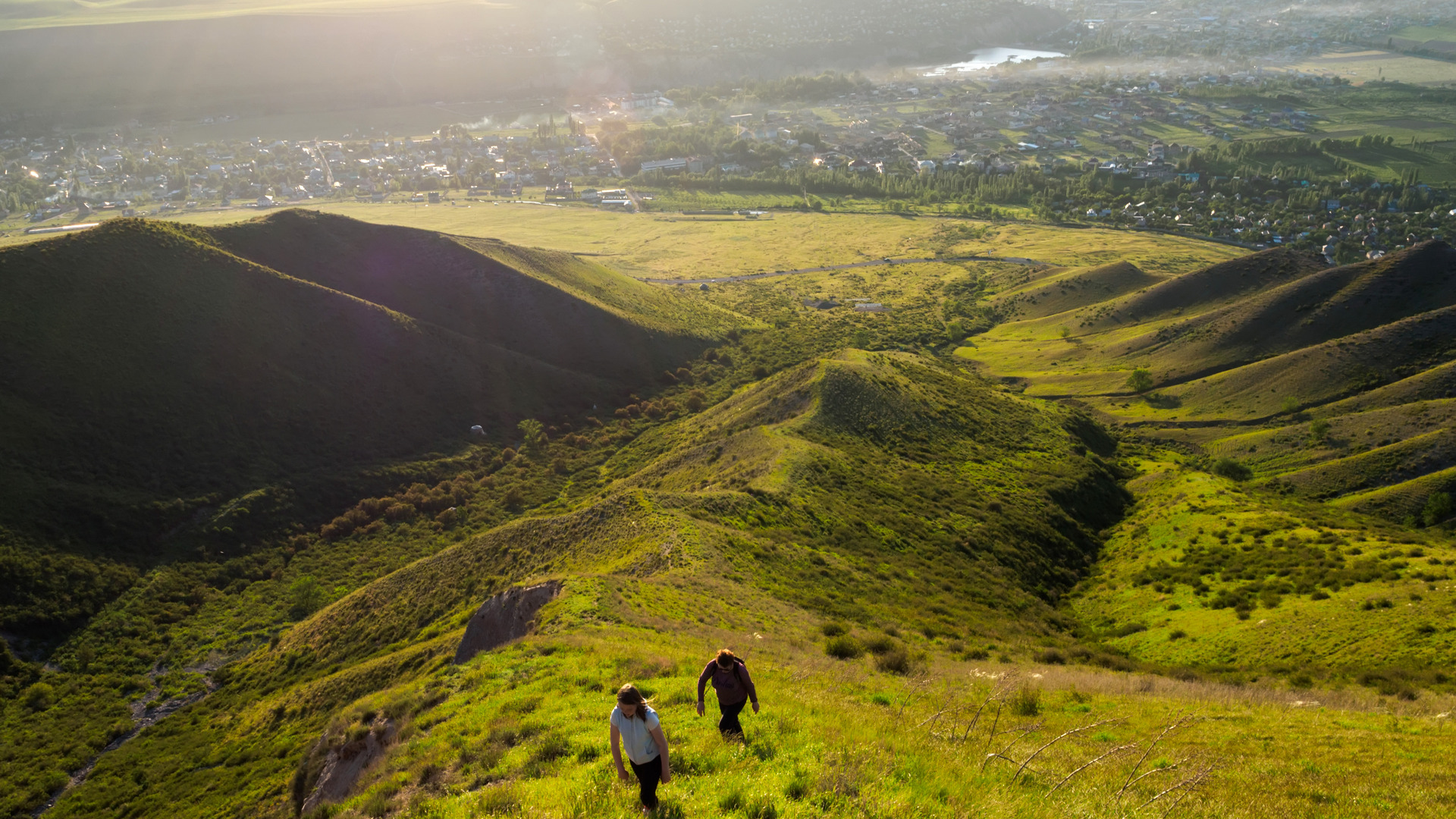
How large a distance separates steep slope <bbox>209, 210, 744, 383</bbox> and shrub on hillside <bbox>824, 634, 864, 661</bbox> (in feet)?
202

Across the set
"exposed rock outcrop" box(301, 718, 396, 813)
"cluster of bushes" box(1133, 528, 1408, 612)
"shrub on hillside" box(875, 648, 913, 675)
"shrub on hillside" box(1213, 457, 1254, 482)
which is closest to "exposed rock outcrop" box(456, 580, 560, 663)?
"exposed rock outcrop" box(301, 718, 396, 813)

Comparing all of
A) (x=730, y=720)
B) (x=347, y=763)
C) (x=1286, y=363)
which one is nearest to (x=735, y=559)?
(x=347, y=763)

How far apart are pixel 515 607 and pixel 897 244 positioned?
148 m

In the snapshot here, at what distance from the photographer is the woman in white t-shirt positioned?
11.6m

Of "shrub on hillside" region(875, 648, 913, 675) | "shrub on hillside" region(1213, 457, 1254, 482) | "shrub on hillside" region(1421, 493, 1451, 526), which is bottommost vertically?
"shrub on hillside" region(1213, 457, 1254, 482)

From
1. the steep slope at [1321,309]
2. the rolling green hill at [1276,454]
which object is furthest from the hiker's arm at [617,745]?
the steep slope at [1321,309]

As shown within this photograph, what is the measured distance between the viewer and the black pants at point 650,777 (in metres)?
11.7

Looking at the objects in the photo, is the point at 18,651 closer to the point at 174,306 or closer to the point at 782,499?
the point at 174,306

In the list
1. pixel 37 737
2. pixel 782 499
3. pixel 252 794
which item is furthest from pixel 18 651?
pixel 782 499

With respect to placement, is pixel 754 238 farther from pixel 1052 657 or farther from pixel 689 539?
pixel 1052 657

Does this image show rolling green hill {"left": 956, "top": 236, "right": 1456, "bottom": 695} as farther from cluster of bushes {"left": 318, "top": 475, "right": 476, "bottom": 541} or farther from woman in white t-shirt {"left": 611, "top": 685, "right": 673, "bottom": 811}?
cluster of bushes {"left": 318, "top": 475, "right": 476, "bottom": 541}

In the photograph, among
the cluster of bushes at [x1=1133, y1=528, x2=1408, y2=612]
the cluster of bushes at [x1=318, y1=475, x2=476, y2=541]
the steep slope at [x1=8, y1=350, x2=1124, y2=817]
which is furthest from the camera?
the cluster of bushes at [x1=318, y1=475, x2=476, y2=541]

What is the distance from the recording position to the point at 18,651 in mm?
43031

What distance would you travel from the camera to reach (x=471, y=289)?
8844 cm
